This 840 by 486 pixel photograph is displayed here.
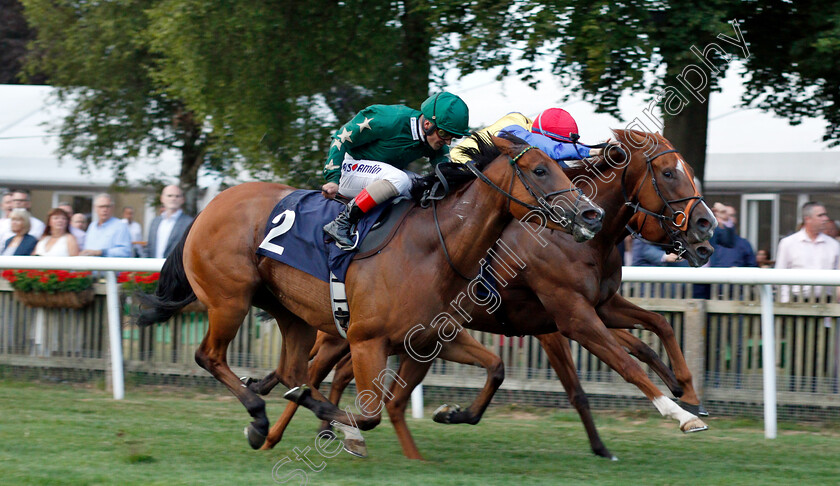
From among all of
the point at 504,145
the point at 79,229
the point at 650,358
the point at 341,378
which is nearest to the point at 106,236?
the point at 79,229

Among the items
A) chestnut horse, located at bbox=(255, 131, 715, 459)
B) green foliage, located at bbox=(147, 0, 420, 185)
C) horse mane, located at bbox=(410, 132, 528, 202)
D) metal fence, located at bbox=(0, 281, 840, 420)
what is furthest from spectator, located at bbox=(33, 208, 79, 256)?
horse mane, located at bbox=(410, 132, 528, 202)

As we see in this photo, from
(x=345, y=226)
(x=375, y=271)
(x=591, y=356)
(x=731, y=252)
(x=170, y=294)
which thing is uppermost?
(x=345, y=226)

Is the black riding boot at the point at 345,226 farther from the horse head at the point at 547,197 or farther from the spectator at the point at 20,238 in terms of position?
the spectator at the point at 20,238

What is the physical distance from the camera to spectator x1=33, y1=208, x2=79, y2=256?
24.9 ft

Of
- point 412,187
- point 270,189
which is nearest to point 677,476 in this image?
point 412,187

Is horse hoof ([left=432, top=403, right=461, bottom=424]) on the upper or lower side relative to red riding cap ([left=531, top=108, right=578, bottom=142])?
lower

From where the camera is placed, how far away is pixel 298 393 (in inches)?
178

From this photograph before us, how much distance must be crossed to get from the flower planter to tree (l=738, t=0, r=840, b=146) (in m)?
5.68

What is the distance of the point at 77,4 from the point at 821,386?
11.2 metres

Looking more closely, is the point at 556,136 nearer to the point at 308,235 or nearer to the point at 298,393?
the point at 308,235

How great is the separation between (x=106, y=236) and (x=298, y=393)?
12.3 feet

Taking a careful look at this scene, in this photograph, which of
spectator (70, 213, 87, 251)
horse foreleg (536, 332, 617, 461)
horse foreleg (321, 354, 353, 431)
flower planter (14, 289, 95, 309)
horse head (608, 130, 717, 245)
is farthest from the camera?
spectator (70, 213, 87, 251)

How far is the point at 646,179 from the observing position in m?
4.57

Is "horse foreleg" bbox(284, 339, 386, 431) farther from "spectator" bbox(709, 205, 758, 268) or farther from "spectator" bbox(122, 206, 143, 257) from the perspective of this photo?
"spectator" bbox(122, 206, 143, 257)
